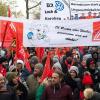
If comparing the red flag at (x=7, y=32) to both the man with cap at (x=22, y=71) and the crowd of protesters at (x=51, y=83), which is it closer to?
the crowd of protesters at (x=51, y=83)

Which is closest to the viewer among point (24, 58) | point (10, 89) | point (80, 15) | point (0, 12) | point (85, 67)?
point (10, 89)

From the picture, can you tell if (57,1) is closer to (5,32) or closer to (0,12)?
(5,32)

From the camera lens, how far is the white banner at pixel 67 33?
35.9 feet

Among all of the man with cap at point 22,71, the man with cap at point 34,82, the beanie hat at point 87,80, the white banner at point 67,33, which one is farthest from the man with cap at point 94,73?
the man with cap at point 22,71

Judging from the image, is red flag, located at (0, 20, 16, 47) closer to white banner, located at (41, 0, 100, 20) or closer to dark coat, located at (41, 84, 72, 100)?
white banner, located at (41, 0, 100, 20)

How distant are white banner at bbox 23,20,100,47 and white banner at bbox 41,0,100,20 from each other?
195 millimetres

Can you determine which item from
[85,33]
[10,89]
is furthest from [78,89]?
[10,89]

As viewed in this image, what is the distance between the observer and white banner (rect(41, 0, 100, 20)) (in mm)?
11094

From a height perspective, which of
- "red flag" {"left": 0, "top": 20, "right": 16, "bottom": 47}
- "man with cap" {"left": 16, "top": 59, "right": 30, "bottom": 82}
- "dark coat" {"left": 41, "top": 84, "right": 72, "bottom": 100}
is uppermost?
"red flag" {"left": 0, "top": 20, "right": 16, "bottom": 47}

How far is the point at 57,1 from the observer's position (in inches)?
442

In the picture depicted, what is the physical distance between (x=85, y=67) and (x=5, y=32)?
2.87 meters

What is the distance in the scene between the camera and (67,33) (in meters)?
11.0

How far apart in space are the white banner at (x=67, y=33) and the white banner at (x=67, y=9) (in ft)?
0.64

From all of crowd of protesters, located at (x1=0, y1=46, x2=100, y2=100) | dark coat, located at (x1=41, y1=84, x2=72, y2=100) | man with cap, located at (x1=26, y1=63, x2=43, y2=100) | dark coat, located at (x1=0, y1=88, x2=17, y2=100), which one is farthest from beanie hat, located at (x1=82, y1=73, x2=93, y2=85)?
dark coat, located at (x1=0, y1=88, x2=17, y2=100)
